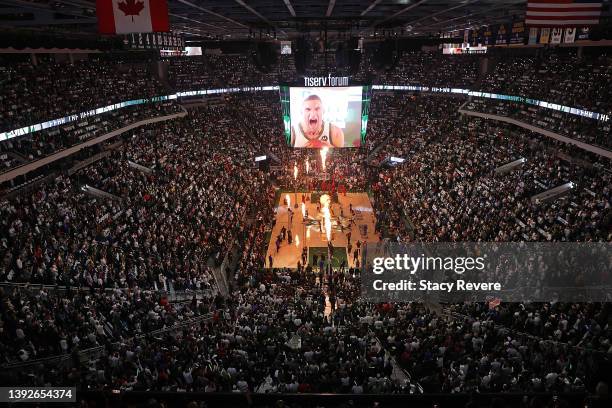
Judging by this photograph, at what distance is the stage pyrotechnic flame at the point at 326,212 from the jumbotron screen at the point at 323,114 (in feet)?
13.8

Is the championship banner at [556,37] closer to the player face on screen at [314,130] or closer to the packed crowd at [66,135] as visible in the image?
the player face on screen at [314,130]

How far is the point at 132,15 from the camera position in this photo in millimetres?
9461

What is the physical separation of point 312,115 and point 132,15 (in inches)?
852

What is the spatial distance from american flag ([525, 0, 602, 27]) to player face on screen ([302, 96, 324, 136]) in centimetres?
1977

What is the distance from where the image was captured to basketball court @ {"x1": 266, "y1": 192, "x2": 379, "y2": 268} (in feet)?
82.5

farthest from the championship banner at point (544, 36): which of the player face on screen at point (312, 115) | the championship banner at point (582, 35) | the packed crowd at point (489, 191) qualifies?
the player face on screen at point (312, 115)

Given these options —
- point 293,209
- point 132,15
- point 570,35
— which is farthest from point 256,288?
point 570,35

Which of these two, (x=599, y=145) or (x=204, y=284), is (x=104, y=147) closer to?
(x=204, y=284)

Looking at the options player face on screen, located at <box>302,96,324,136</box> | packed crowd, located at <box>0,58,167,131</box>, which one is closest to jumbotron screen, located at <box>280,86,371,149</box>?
player face on screen, located at <box>302,96,324,136</box>

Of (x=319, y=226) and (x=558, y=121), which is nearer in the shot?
(x=558, y=121)

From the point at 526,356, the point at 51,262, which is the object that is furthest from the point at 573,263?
the point at 51,262

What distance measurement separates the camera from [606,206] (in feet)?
60.1

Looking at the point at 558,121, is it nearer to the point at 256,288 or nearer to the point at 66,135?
the point at 256,288

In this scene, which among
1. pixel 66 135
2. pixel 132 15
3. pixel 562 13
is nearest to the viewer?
pixel 132 15
